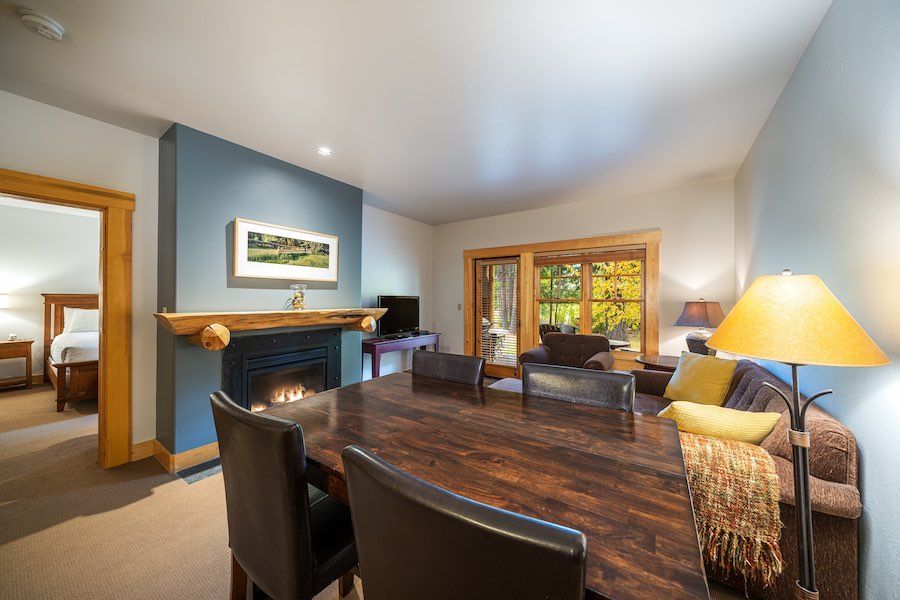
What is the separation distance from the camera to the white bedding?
12.1ft

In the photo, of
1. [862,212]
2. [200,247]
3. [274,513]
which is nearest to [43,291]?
[200,247]

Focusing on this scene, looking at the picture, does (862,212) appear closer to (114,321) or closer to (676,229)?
(676,229)

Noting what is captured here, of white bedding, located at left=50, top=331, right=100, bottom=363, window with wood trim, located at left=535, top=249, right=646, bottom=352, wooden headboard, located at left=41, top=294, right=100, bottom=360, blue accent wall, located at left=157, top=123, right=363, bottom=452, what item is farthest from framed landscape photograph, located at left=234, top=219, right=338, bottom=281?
wooden headboard, located at left=41, top=294, right=100, bottom=360

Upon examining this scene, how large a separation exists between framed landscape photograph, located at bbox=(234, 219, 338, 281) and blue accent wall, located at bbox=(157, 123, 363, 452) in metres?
0.08

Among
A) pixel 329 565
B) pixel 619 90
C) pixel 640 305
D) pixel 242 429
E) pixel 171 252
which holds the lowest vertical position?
pixel 329 565

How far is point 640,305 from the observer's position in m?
4.14

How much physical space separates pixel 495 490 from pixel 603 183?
3768 millimetres

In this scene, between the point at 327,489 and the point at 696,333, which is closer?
the point at 327,489

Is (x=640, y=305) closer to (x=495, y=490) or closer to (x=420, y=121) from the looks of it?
(x=420, y=121)

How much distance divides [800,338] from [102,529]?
3.34 m

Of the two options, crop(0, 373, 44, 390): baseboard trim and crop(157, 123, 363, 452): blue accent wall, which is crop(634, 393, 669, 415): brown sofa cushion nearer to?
crop(157, 123, 363, 452): blue accent wall

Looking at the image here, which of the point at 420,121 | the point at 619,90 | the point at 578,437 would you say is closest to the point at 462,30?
the point at 420,121

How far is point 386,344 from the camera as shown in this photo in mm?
4223

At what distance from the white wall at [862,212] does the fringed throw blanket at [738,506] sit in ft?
0.98
